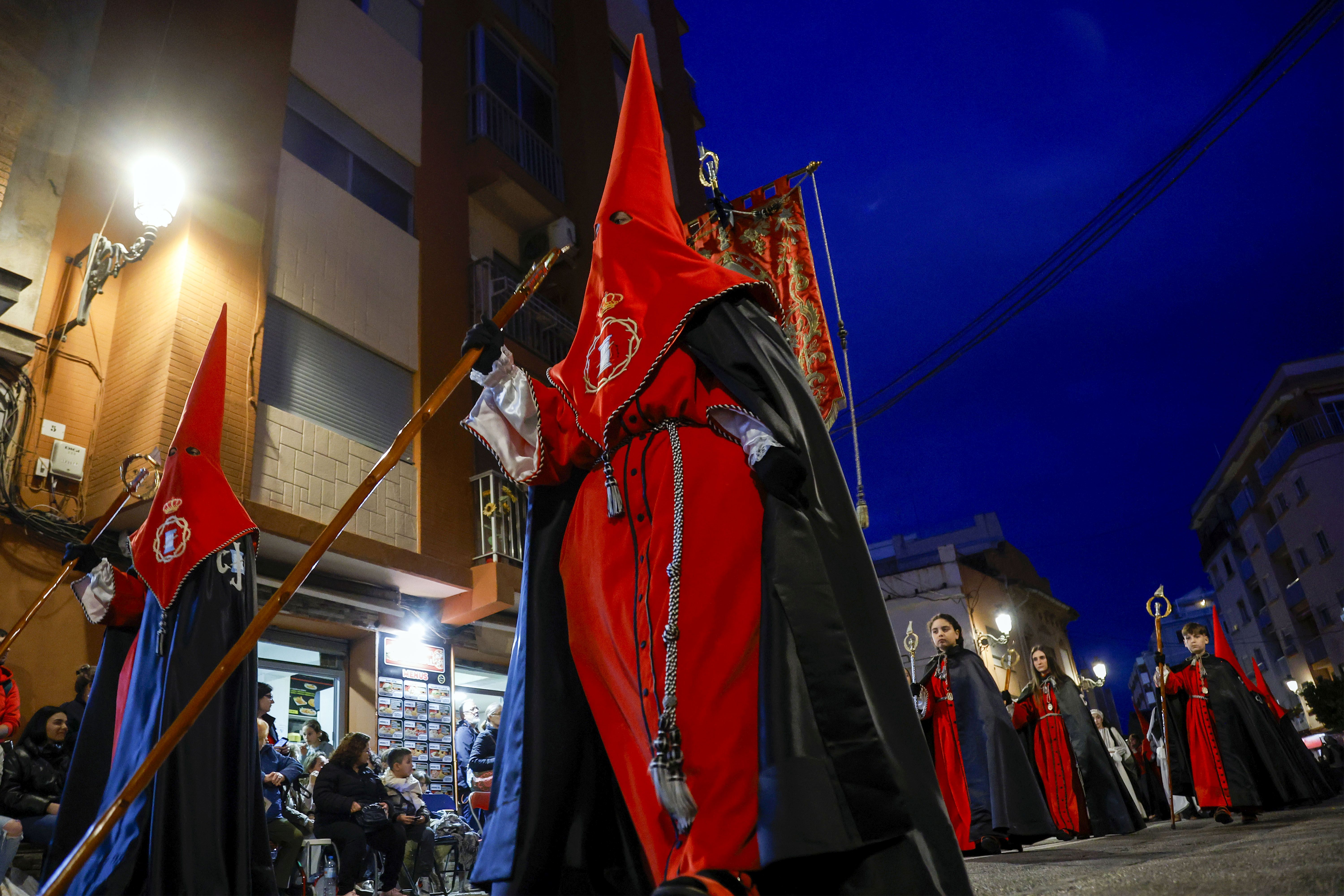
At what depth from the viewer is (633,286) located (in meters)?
2.62

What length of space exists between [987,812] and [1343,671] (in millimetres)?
27528

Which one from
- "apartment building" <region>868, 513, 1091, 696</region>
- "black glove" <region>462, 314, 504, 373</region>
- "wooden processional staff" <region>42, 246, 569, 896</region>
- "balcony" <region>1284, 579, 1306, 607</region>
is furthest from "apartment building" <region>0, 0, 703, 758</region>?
"balcony" <region>1284, 579, 1306, 607</region>

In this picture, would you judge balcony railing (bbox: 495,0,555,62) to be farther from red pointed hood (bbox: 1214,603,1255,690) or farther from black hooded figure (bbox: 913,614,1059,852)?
red pointed hood (bbox: 1214,603,1255,690)

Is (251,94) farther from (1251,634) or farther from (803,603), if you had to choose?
(1251,634)

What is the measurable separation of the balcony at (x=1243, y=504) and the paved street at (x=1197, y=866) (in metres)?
40.2

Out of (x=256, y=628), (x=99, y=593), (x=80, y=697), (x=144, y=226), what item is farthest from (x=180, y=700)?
(x=144, y=226)

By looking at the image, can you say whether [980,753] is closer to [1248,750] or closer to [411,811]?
[1248,750]

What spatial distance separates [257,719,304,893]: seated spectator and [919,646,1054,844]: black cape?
477 cm

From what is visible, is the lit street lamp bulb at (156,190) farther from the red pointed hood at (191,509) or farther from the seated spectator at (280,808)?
the seated spectator at (280,808)

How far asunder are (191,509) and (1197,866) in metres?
4.24

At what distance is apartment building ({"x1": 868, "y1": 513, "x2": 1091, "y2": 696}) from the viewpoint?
2558 cm

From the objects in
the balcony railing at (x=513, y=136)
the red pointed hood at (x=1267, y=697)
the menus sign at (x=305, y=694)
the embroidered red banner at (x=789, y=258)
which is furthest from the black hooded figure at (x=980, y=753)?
the balcony railing at (x=513, y=136)

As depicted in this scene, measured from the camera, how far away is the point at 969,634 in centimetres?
2534

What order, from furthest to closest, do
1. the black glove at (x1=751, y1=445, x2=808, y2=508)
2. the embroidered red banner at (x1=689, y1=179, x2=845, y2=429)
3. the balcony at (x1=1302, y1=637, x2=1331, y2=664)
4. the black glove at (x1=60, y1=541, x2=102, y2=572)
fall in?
the balcony at (x1=1302, y1=637, x2=1331, y2=664), the embroidered red banner at (x1=689, y1=179, x2=845, y2=429), the black glove at (x1=60, y1=541, x2=102, y2=572), the black glove at (x1=751, y1=445, x2=808, y2=508)
